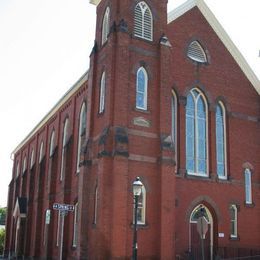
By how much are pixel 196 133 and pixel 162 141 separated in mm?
3998

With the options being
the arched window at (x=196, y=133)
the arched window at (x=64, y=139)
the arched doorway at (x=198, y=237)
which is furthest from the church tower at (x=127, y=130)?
the arched window at (x=64, y=139)

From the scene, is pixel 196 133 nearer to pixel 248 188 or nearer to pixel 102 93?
A: pixel 248 188

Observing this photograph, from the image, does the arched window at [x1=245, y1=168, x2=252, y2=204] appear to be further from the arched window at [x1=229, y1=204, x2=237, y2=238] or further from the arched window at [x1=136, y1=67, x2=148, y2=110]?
the arched window at [x1=136, y1=67, x2=148, y2=110]

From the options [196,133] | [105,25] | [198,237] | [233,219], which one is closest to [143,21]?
[105,25]

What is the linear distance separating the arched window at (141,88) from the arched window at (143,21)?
6.48 feet

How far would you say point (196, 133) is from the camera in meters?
25.7

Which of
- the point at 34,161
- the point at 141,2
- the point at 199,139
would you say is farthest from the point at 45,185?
the point at 141,2

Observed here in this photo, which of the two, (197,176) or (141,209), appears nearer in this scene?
(141,209)

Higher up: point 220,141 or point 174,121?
point 174,121

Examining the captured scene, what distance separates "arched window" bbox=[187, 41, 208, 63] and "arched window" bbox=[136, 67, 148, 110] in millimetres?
4330

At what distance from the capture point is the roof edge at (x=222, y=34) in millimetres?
27094

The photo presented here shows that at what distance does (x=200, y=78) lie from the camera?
26.3 metres

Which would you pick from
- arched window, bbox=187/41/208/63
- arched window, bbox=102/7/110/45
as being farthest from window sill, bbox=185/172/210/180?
arched window, bbox=102/7/110/45

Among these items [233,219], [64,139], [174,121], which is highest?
[64,139]
